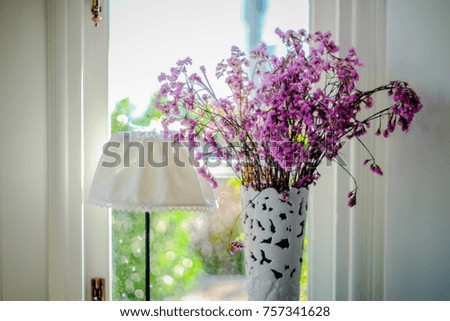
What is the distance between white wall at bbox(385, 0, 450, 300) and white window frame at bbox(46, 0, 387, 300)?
0.06m

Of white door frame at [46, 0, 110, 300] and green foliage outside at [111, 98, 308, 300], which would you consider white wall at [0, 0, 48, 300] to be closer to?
white door frame at [46, 0, 110, 300]

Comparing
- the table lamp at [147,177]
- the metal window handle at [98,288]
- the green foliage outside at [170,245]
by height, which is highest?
the table lamp at [147,177]

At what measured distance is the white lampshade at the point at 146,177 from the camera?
124cm

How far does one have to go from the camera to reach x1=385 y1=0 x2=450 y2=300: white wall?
1440mm

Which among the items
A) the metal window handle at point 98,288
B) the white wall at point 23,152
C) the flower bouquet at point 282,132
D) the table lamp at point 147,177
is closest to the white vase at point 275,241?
the flower bouquet at point 282,132

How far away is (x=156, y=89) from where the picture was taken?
1.66 metres

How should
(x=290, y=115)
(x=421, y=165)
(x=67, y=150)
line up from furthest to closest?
(x=67, y=150) → (x=421, y=165) → (x=290, y=115)

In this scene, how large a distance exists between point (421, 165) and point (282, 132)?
0.53 meters

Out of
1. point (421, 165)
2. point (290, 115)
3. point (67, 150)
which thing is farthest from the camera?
point (67, 150)

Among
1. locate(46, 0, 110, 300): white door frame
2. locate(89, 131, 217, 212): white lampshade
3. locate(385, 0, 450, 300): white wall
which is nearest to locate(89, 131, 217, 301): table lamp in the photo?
locate(89, 131, 217, 212): white lampshade

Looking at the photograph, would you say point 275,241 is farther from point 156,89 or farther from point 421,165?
point 156,89

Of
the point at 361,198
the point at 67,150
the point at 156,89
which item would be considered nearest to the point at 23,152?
the point at 67,150

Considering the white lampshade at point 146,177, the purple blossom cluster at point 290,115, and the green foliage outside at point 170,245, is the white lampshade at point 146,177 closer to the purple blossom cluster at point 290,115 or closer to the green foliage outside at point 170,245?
the purple blossom cluster at point 290,115

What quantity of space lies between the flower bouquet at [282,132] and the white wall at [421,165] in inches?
8.1
